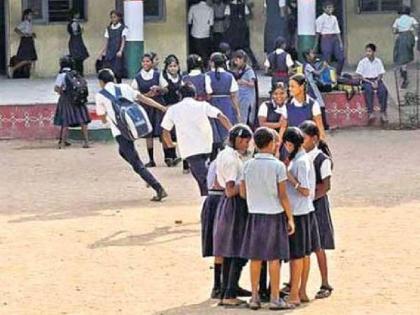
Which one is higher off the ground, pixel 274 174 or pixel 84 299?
pixel 274 174

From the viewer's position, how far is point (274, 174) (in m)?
10.2

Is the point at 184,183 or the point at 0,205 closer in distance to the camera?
the point at 0,205

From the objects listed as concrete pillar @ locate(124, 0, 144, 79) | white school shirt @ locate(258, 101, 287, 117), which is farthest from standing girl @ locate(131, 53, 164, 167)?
concrete pillar @ locate(124, 0, 144, 79)

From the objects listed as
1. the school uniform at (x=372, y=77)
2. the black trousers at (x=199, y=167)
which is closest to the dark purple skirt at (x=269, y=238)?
the black trousers at (x=199, y=167)

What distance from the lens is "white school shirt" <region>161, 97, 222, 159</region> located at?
44.8ft

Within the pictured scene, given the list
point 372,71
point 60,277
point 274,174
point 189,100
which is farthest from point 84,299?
point 372,71

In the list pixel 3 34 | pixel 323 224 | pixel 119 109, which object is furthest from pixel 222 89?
pixel 3 34

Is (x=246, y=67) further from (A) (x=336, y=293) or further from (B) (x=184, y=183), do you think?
(A) (x=336, y=293)

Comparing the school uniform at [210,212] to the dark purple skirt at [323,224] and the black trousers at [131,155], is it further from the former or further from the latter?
the black trousers at [131,155]

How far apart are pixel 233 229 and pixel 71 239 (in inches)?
128

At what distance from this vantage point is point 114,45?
2444 centimetres

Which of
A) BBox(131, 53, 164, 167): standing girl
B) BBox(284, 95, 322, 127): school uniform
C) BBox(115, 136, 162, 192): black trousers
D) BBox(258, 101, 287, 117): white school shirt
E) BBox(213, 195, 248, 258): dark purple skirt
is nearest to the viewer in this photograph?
BBox(213, 195, 248, 258): dark purple skirt

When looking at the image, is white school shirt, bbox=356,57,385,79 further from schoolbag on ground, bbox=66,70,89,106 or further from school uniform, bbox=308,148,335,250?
school uniform, bbox=308,148,335,250

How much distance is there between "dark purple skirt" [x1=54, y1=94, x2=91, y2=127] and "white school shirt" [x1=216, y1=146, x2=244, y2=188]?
945cm
